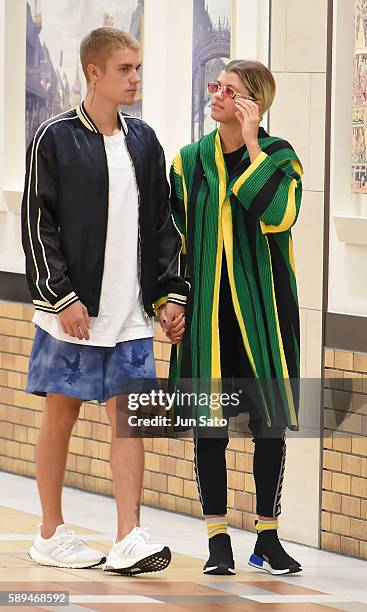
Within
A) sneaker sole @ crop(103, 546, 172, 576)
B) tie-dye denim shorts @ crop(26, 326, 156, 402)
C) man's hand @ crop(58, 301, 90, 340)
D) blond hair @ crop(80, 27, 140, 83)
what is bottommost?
sneaker sole @ crop(103, 546, 172, 576)

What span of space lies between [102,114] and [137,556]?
5.51 ft

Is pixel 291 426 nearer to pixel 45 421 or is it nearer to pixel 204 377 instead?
pixel 204 377

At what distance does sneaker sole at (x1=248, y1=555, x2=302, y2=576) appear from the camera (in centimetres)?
726

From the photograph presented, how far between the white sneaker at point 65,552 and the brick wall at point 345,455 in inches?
51.4

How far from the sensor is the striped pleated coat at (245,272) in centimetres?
707

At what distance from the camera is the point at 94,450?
386 inches

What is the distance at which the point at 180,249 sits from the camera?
718 cm

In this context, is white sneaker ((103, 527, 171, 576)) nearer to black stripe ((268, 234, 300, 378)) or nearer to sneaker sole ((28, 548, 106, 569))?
sneaker sole ((28, 548, 106, 569))

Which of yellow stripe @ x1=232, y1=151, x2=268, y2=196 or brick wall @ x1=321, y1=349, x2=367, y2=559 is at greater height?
yellow stripe @ x1=232, y1=151, x2=268, y2=196

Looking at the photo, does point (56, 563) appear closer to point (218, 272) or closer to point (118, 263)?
point (118, 263)

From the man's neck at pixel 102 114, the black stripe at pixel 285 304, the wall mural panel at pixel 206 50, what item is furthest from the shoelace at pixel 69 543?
the wall mural panel at pixel 206 50

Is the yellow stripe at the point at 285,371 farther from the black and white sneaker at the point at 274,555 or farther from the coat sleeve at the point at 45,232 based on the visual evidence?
the coat sleeve at the point at 45,232

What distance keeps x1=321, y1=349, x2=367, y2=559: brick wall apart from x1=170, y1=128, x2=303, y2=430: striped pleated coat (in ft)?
2.70

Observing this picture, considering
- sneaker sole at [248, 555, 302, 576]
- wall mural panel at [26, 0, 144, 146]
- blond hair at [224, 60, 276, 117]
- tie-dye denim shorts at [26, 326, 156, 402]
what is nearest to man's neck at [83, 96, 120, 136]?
blond hair at [224, 60, 276, 117]
